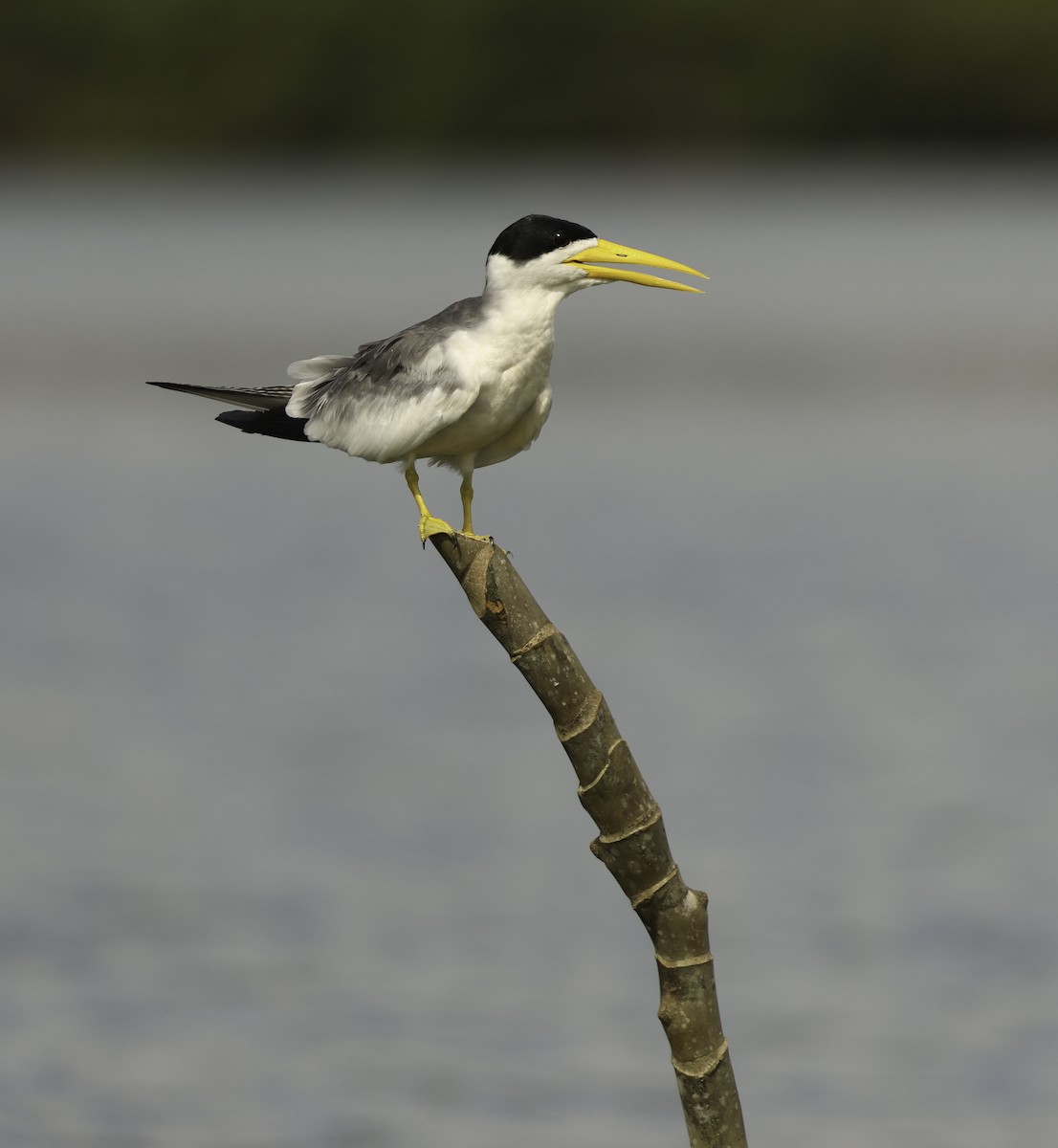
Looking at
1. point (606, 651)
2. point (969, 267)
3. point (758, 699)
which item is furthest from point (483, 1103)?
point (969, 267)

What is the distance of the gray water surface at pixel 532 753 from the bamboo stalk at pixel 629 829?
186 inches

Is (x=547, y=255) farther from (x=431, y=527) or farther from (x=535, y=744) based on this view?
(x=535, y=744)

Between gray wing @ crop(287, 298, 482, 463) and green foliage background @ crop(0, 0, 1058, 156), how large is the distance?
63133 millimetres

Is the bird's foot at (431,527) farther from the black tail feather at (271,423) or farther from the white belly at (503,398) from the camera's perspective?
the black tail feather at (271,423)

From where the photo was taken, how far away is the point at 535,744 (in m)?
17.5

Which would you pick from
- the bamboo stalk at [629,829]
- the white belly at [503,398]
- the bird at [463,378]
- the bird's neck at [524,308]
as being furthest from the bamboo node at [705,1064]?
the bird's neck at [524,308]

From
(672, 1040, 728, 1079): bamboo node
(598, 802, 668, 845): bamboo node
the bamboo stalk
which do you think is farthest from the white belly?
(672, 1040, 728, 1079): bamboo node

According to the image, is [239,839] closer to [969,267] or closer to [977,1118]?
[977,1118]

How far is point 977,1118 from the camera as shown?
35.9 feet

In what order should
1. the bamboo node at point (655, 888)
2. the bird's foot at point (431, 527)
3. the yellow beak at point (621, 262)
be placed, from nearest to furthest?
the yellow beak at point (621, 262), the bamboo node at point (655, 888), the bird's foot at point (431, 527)

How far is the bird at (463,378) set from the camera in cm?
609

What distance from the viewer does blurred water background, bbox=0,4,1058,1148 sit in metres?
11.5

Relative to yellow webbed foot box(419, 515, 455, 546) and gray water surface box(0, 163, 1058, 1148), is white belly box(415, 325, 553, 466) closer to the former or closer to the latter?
yellow webbed foot box(419, 515, 455, 546)

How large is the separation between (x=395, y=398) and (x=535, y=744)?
11.5 metres
